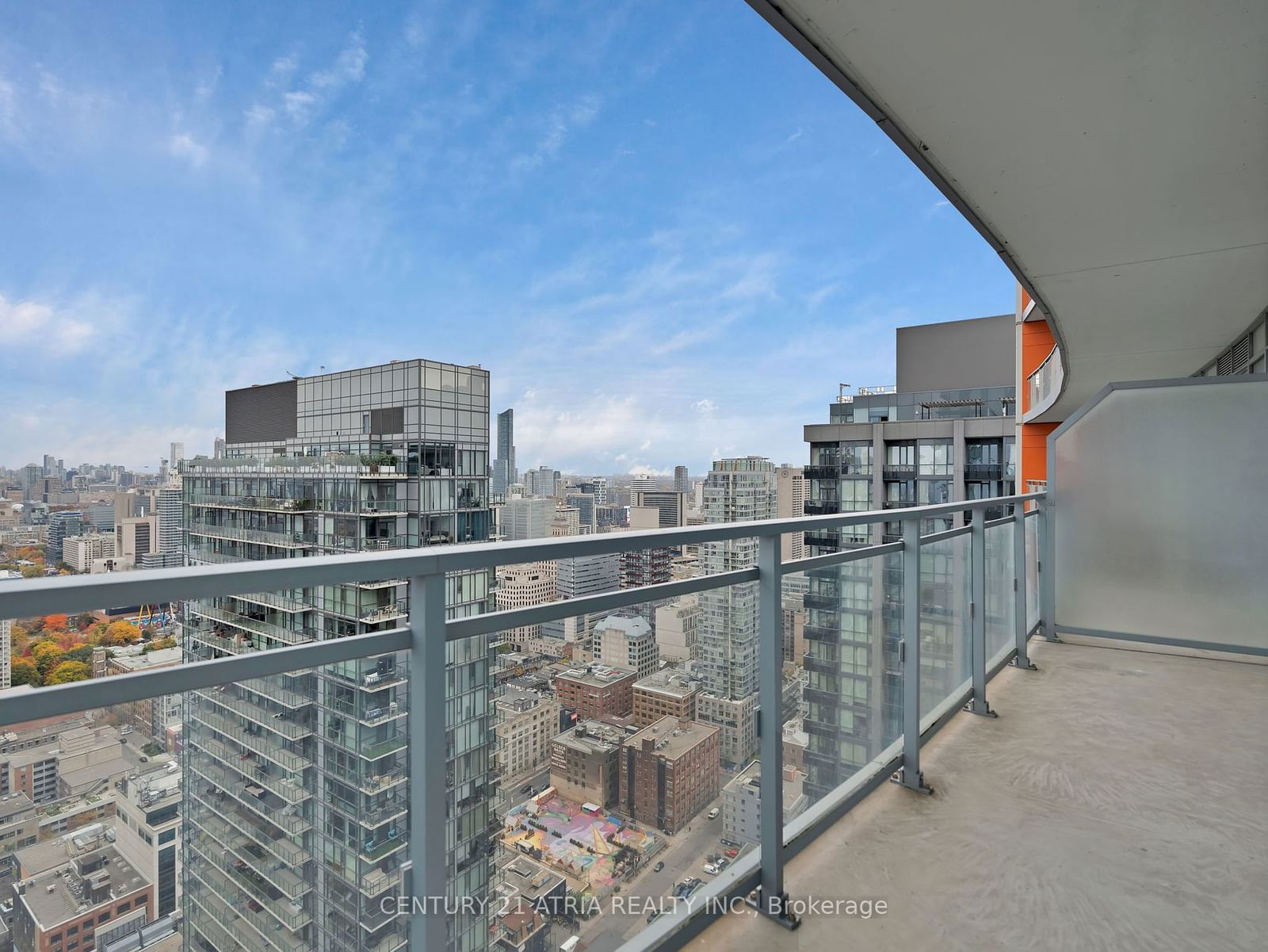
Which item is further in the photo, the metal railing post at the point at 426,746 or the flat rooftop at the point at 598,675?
the flat rooftop at the point at 598,675

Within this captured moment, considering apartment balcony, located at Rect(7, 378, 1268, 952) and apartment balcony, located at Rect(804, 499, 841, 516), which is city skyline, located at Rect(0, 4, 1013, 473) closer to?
apartment balcony, located at Rect(804, 499, 841, 516)

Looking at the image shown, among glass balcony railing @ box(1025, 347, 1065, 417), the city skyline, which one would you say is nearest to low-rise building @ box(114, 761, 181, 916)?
glass balcony railing @ box(1025, 347, 1065, 417)

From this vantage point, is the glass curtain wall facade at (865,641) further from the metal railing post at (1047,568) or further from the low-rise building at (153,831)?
the low-rise building at (153,831)

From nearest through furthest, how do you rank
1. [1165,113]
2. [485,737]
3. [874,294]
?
[485,737] < [1165,113] < [874,294]

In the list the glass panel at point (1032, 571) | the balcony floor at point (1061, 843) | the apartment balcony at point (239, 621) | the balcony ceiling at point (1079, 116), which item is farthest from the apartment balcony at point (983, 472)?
the apartment balcony at point (239, 621)

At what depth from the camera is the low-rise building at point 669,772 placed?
1.50 meters

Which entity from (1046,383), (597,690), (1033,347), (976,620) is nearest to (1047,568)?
(976,620)

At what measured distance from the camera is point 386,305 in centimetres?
6412

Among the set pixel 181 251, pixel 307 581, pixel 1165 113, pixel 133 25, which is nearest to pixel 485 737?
pixel 307 581

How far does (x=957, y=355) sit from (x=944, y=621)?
28.6 metres

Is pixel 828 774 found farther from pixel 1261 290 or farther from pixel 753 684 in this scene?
pixel 1261 290

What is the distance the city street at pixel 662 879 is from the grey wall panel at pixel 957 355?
28253 mm

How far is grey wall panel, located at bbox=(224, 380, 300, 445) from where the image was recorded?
1916 cm

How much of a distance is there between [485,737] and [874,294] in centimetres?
6940
